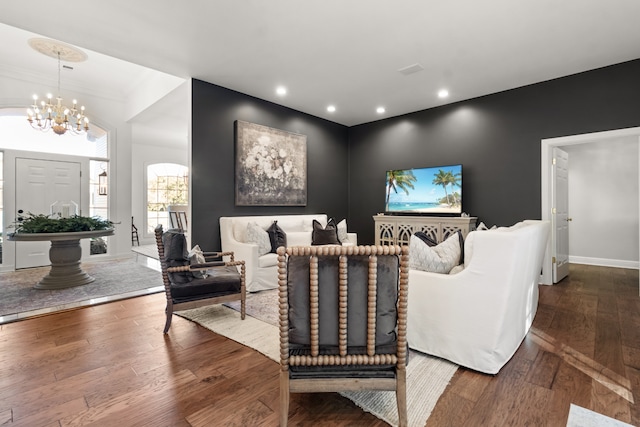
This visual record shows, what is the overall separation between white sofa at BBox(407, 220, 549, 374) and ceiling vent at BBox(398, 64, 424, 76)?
2.45 meters

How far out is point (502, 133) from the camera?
4.56 m

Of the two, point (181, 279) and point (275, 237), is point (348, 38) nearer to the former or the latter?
point (275, 237)

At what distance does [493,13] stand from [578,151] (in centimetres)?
458

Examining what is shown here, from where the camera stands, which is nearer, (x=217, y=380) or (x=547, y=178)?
(x=217, y=380)

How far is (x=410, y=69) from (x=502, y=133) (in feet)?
6.09

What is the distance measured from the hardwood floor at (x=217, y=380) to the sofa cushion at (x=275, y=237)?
1.64 metres

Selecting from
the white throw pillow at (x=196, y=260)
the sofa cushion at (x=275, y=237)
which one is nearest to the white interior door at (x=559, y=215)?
the sofa cushion at (x=275, y=237)

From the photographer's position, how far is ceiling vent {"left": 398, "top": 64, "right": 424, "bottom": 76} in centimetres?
373

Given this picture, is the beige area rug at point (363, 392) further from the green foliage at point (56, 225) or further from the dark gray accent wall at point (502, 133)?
the dark gray accent wall at point (502, 133)

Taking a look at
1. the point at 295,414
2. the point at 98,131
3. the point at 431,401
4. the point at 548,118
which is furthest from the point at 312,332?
the point at 98,131

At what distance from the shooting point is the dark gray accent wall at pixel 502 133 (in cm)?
376

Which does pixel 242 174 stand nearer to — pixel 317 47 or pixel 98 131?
pixel 317 47

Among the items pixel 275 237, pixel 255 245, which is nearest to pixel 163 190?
pixel 275 237

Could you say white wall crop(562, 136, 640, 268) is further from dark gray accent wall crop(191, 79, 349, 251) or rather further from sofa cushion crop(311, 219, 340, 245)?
dark gray accent wall crop(191, 79, 349, 251)
